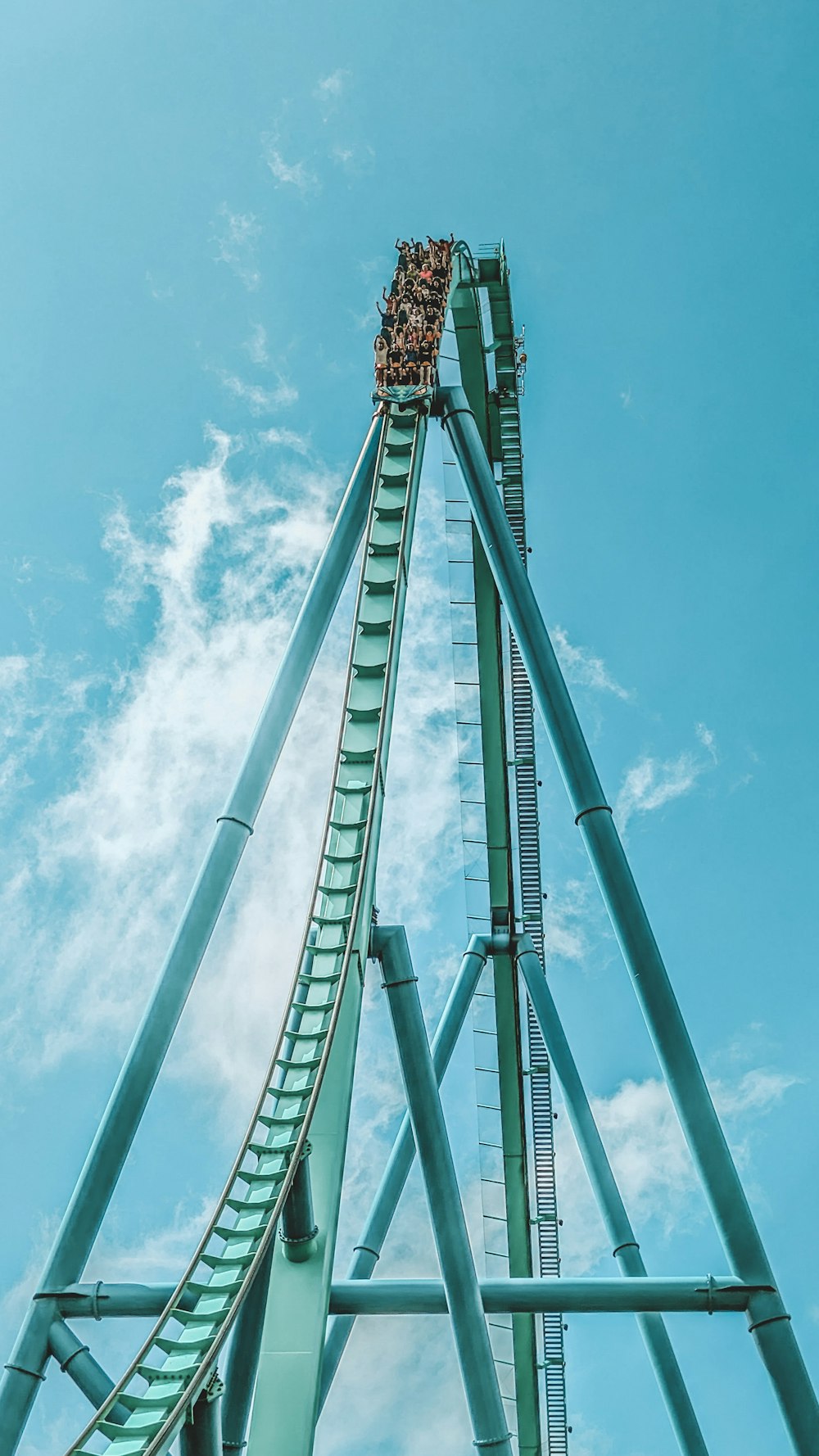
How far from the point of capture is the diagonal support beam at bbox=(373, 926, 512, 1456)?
1063 cm

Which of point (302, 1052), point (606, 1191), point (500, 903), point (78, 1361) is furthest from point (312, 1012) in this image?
point (500, 903)

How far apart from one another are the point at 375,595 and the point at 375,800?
7.68 ft

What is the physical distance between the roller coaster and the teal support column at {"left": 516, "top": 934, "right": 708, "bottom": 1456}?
0.03m

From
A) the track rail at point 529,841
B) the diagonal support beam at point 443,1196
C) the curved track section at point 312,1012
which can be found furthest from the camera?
the track rail at point 529,841

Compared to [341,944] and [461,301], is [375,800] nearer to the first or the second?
[341,944]

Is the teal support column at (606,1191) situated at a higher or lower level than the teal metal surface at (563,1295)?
higher

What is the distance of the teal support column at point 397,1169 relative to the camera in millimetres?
12805

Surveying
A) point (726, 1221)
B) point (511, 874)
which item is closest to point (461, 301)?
point (511, 874)

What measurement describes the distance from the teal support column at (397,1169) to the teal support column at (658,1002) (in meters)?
3.41

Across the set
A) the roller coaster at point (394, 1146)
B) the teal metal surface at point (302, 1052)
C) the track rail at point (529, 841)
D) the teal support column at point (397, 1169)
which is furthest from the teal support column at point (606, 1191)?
the teal metal surface at point (302, 1052)

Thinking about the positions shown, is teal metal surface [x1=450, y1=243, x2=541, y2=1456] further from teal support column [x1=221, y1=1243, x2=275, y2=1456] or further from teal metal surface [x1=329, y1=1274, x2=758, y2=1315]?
teal support column [x1=221, y1=1243, x2=275, y2=1456]

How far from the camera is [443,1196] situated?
11.1 meters

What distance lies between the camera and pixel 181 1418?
6.55 meters

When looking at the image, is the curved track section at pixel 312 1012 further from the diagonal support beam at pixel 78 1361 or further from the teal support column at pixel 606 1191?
the teal support column at pixel 606 1191
